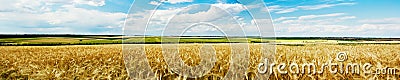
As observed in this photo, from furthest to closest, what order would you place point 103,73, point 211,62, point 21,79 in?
point 211,62
point 21,79
point 103,73

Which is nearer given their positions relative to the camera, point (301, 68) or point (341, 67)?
point (301, 68)

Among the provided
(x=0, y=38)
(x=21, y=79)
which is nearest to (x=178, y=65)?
(x=21, y=79)

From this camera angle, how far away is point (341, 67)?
6078 millimetres

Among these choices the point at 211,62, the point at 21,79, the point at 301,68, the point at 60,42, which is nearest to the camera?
the point at 21,79

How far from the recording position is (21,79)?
5.09 meters

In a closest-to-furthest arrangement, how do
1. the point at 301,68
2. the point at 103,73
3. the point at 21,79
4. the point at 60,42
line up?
1. the point at 103,73
2. the point at 21,79
3. the point at 301,68
4. the point at 60,42

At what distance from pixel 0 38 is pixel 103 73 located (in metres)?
32.8

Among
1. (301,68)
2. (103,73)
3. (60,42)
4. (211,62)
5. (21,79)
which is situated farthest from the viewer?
(60,42)

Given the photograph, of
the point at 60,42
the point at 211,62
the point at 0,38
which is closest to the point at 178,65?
the point at 211,62

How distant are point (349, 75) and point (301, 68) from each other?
669mm

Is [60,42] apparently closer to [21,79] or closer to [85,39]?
[85,39]

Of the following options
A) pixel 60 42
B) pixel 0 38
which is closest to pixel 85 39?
pixel 60 42

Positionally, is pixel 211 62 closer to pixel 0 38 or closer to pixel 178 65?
pixel 178 65

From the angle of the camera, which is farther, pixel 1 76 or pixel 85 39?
pixel 85 39
